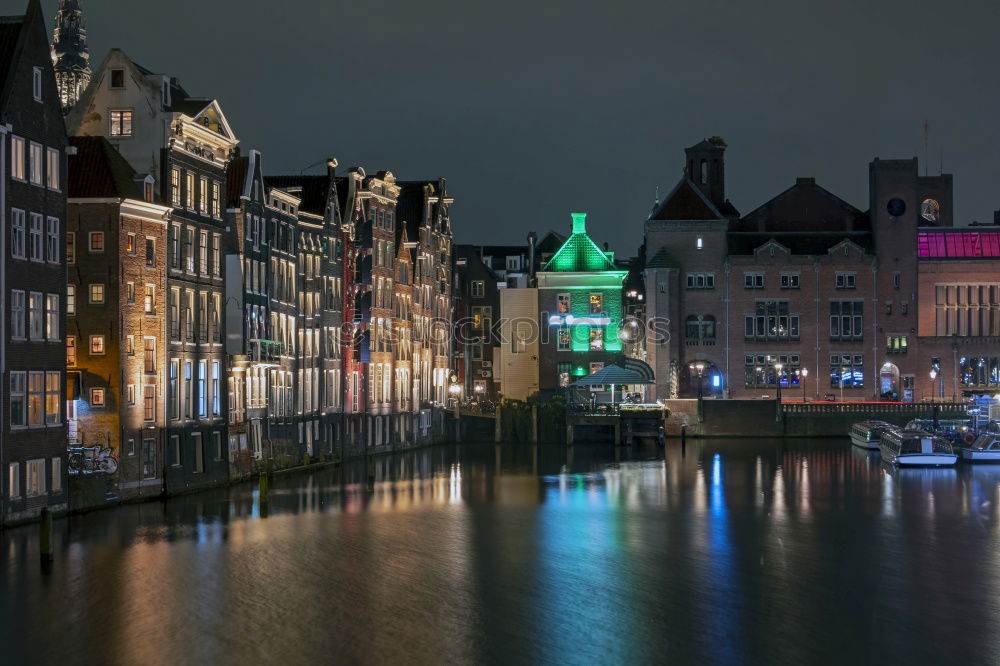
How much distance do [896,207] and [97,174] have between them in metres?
88.6

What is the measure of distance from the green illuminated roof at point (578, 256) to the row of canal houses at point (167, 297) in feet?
98.7

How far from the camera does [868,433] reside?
115 metres

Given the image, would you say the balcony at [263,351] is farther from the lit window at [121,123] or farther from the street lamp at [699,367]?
the street lamp at [699,367]

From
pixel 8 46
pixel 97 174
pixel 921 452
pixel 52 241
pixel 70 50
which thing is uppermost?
pixel 70 50

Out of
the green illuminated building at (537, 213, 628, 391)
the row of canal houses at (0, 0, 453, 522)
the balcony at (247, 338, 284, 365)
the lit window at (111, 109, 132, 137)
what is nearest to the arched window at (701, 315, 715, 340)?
the green illuminated building at (537, 213, 628, 391)

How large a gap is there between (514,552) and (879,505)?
2673cm

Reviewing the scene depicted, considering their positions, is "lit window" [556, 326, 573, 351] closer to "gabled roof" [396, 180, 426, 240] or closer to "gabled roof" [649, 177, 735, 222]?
"gabled roof" [649, 177, 735, 222]

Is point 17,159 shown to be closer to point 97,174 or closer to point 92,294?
point 97,174

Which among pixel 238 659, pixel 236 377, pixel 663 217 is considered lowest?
pixel 238 659

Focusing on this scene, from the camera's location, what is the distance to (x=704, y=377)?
13388 cm

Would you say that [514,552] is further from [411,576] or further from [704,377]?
[704,377]

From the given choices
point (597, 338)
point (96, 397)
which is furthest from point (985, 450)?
point (96, 397)

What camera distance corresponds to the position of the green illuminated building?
131 meters

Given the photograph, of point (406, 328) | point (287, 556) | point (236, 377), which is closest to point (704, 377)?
point (406, 328)
